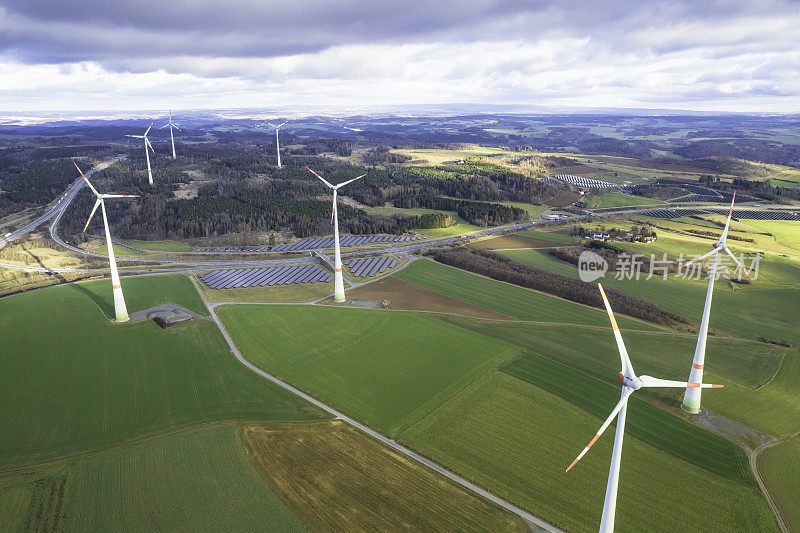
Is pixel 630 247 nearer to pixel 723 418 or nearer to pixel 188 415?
pixel 723 418

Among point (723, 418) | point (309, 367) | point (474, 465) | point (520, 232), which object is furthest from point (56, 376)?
point (520, 232)

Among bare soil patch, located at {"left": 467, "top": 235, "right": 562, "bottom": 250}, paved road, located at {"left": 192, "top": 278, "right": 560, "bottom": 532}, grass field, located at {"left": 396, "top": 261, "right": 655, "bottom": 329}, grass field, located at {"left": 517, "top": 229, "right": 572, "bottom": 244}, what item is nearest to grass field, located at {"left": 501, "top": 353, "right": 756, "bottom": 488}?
paved road, located at {"left": 192, "top": 278, "right": 560, "bottom": 532}

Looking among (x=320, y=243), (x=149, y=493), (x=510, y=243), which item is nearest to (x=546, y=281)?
(x=510, y=243)

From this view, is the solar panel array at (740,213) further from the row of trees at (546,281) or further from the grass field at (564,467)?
the grass field at (564,467)

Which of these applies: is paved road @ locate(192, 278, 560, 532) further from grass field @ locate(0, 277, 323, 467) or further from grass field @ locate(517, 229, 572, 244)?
grass field @ locate(517, 229, 572, 244)

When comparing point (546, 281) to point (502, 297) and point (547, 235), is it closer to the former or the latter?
point (502, 297)
